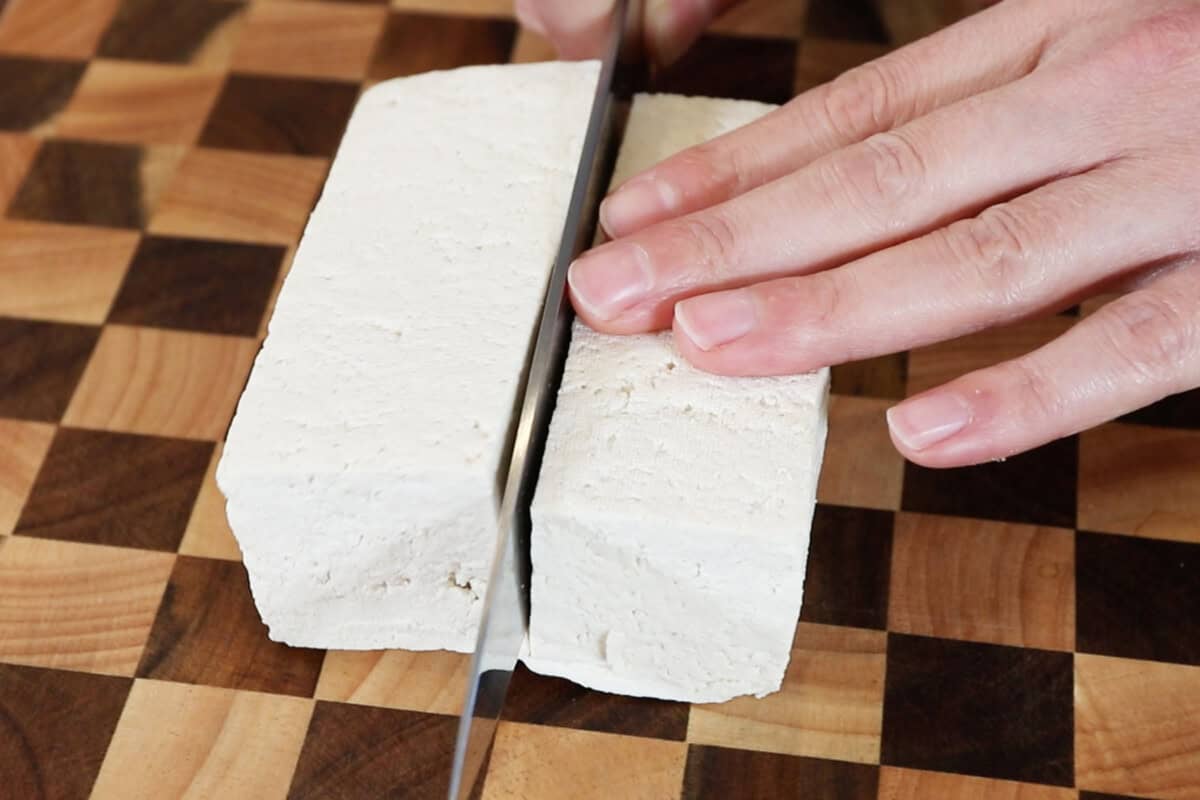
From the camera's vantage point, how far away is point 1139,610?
3.91 feet

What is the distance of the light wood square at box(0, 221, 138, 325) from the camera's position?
1404 millimetres

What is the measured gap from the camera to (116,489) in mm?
1272

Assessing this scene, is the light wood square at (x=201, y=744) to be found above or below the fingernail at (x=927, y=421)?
below

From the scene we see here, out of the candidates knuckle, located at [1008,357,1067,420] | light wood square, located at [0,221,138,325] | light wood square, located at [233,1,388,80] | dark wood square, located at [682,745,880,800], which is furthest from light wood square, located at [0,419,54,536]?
knuckle, located at [1008,357,1067,420]

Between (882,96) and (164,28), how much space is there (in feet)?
2.87

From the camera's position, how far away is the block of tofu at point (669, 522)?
3.39 feet

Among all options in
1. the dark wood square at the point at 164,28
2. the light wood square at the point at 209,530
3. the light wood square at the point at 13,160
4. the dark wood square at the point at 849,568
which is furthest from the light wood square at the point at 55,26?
the dark wood square at the point at 849,568

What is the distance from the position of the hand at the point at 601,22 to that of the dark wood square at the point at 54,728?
719 mm

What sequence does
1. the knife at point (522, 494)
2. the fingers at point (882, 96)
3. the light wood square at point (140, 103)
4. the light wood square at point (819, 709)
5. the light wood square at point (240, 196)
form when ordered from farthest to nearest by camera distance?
the light wood square at point (140, 103)
the light wood square at point (240, 196)
the fingers at point (882, 96)
the light wood square at point (819, 709)
the knife at point (522, 494)

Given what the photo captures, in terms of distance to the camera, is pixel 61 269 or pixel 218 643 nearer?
pixel 218 643

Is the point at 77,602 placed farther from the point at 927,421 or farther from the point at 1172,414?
the point at 1172,414

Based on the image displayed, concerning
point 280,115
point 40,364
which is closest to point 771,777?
point 40,364

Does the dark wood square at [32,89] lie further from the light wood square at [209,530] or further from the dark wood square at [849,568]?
the dark wood square at [849,568]

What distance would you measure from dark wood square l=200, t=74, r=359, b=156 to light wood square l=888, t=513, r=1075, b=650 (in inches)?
29.4
